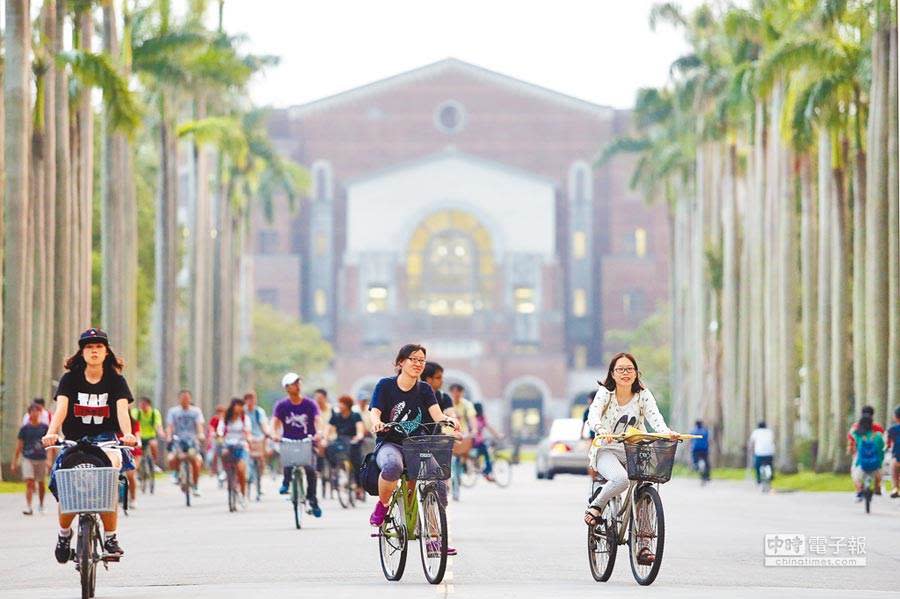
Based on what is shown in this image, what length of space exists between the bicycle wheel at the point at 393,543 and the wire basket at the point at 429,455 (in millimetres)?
591

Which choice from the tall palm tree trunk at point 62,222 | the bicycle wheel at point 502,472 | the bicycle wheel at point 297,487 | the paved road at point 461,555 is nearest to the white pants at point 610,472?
the paved road at point 461,555

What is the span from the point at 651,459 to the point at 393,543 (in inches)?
91.1

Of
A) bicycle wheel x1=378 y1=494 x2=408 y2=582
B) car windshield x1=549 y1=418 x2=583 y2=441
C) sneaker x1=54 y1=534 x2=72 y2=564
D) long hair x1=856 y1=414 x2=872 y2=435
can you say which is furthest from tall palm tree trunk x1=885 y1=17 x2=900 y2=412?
sneaker x1=54 y1=534 x2=72 y2=564

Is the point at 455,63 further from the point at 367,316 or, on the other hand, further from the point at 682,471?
the point at 682,471

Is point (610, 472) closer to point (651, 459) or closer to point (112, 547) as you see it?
point (651, 459)

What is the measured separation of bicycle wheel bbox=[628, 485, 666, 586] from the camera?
13.8 meters

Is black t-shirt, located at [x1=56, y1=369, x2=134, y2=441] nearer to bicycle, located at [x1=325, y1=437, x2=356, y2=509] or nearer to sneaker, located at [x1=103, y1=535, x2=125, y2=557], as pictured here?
sneaker, located at [x1=103, y1=535, x2=125, y2=557]

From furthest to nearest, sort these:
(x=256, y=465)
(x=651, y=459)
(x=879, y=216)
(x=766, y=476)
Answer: (x=766, y=476)
(x=879, y=216)
(x=256, y=465)
(x=651, y=459)

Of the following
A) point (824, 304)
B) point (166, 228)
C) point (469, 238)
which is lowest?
point (824, 304)

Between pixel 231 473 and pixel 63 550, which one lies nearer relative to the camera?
pixel 63 550

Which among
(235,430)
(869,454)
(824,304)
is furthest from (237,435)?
(824,304)

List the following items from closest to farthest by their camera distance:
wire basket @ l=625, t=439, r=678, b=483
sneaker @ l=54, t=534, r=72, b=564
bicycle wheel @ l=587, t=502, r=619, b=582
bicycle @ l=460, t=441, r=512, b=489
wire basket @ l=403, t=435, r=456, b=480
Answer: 1. sneaker @ l=54, t=534, r=72, b=564
2. wire basket @ l=625, t=439, r=678, b=483
3. wire basket @ l=403, t=435, r=456, b=480
4. bicycle wheel @ l=587, t=502, r=619, b=582
5. bicycle @ l=460, t=441, r=512, b=489

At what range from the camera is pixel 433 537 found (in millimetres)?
14219

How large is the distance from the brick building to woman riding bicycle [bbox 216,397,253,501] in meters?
75.9
